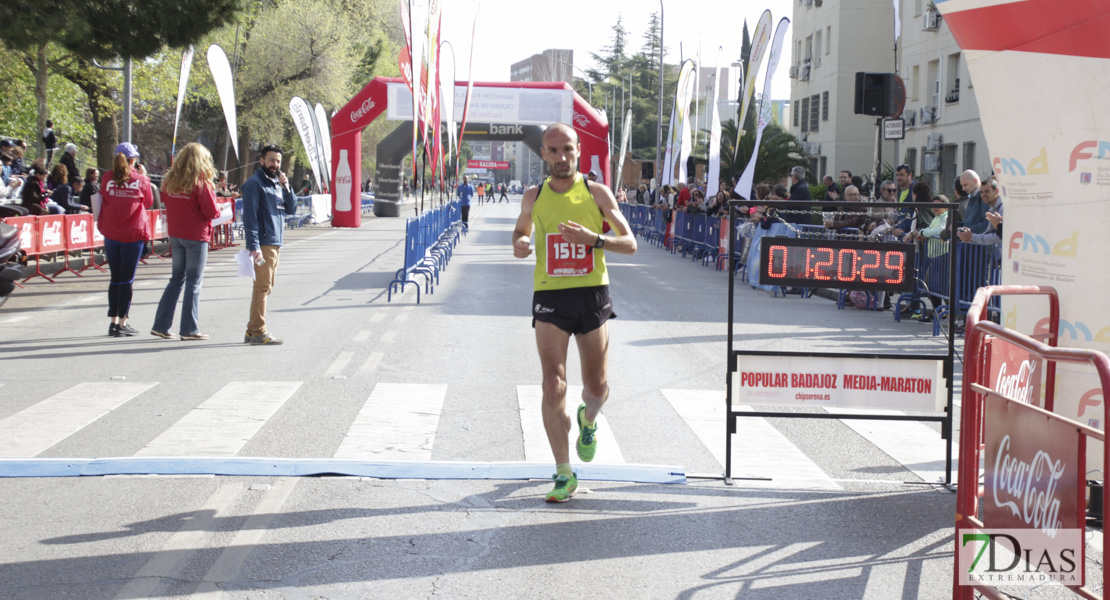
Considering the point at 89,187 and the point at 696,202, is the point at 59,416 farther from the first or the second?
the point at 696,202

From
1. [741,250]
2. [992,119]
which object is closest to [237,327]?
[992,119]

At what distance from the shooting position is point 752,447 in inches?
269

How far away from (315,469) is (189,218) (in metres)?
5.50

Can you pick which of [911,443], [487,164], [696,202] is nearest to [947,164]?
[696,202]

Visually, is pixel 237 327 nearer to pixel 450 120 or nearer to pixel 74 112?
pixel 450 120

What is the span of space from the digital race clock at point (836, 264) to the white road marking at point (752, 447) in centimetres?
106

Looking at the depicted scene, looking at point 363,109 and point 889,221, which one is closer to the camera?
Answer: point 889,221

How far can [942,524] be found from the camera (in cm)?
525

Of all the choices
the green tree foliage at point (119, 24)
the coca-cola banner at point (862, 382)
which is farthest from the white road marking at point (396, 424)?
the green tree foliage at point (119, 24)

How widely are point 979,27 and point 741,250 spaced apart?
636 inches

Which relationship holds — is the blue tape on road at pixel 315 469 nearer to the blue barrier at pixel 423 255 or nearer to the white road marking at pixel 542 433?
the white road marking at pixel 542 433

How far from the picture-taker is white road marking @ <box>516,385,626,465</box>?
6.46m

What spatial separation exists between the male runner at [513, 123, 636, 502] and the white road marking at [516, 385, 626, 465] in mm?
242

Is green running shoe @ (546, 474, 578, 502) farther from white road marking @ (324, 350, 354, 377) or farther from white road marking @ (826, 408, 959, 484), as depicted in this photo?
white road marking @ (324, 350, 354, 377)
